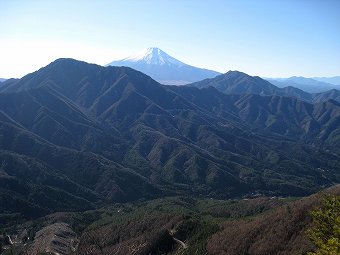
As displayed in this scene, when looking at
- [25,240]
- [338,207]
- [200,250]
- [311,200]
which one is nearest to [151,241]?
[200,250]

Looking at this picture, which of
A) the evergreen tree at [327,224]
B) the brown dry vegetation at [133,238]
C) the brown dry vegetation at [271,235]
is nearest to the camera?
the evergreen tree at [327,224]

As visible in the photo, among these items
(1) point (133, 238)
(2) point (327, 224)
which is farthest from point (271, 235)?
(2) point (327, 224)

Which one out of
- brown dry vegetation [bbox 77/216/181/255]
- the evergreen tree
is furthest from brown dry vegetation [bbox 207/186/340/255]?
the evergreen tree

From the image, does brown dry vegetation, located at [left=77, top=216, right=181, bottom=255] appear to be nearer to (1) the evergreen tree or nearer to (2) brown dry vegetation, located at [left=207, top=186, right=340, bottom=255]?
(2) brown dry vegetation, located at [left=207, top=186, right=340, bottom=255]

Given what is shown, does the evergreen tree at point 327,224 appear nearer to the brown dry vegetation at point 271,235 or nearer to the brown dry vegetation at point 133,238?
the brown dry vegetation at point 271,235

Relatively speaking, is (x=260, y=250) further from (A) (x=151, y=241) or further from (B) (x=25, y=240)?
(B) (x=25, y=240)

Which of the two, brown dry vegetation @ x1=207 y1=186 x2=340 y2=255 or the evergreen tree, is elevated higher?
the evergreen tree

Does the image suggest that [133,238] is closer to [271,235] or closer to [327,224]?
[271,235]

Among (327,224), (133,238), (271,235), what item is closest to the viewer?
(327,224)

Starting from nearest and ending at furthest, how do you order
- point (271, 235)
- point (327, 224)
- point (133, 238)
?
point (327, 224) → point (271, 235) → point (133, 238)

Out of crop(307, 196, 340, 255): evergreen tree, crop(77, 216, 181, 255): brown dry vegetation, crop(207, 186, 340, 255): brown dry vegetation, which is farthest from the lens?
crop(77, 216, 181, 255): brown dry vegetation

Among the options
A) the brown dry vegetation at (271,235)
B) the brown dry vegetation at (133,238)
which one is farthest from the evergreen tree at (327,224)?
the brown dry vegetation at (133,238)

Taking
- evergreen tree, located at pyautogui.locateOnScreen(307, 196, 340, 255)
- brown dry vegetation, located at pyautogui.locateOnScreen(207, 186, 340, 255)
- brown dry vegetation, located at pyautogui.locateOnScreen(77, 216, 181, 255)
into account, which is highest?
evergreen tree, located at pyautogui.locateOnScreen(307, 196, 340, 255)
